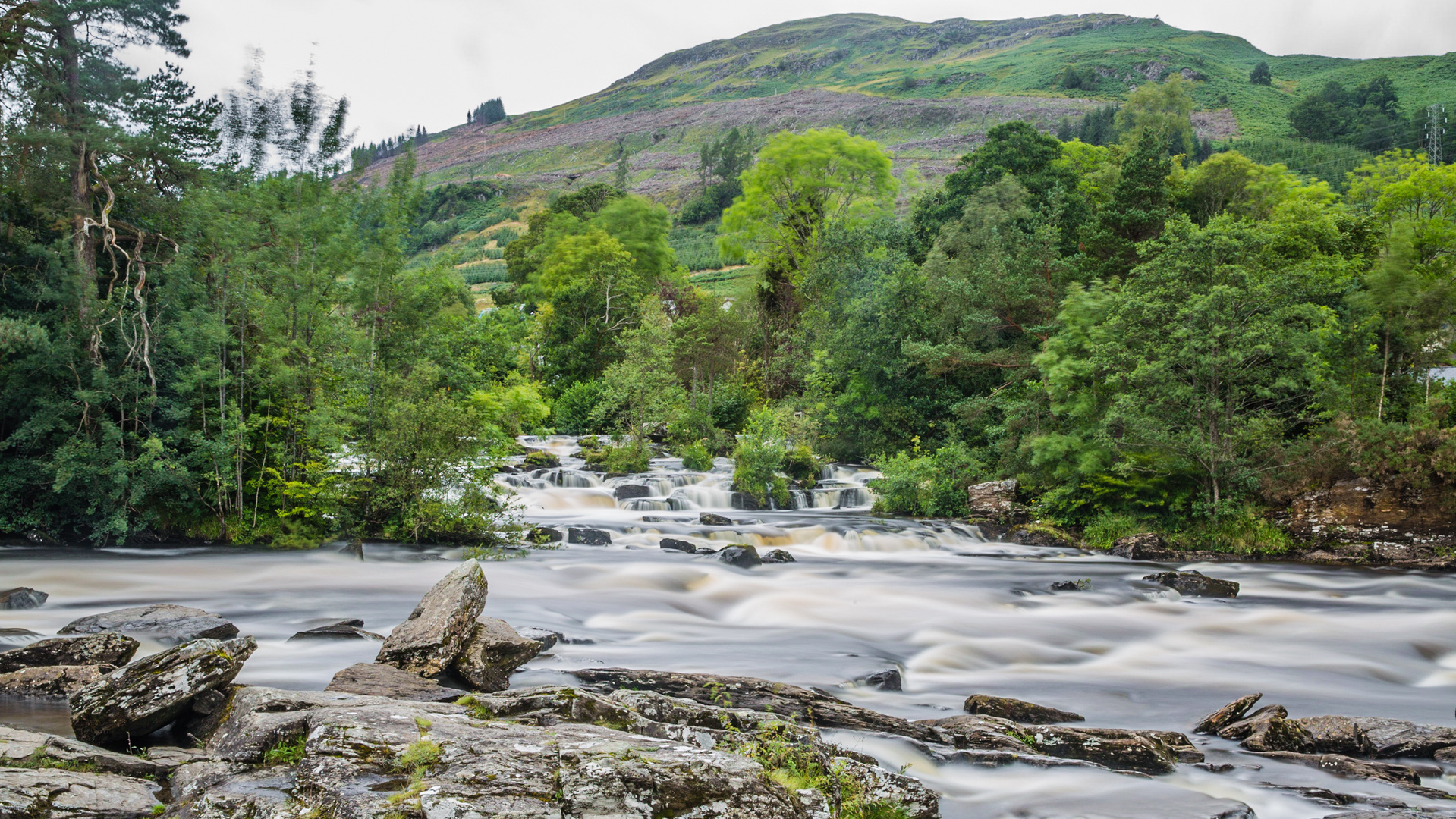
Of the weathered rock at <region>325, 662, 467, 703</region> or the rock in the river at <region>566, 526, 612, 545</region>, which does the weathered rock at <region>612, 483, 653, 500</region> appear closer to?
the rock in the river at <region>566, 526, 612, 545</region>

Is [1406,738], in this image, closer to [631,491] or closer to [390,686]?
[390,686]

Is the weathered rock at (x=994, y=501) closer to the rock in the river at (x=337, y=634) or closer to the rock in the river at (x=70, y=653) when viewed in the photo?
the rock in the river at (x=337, y=634)

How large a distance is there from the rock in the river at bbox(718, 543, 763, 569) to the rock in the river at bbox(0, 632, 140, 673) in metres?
10.7

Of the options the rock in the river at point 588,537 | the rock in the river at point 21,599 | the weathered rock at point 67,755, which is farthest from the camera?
the rock in the river at point 588,537

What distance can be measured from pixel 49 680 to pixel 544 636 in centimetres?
501

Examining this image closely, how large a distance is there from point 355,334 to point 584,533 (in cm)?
688

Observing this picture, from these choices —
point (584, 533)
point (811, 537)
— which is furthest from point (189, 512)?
point (811, 537)

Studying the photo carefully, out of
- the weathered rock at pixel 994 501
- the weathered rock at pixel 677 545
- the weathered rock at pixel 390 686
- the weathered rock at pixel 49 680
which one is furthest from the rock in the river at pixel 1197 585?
the weathered rock at pixel 49 680

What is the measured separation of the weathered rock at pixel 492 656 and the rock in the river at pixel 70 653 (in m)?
3.49

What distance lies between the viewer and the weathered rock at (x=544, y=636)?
10.6 m

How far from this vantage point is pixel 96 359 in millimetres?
16719

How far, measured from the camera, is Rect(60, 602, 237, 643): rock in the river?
10078 mm

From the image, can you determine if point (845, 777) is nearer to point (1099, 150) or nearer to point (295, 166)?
point (295, 166)

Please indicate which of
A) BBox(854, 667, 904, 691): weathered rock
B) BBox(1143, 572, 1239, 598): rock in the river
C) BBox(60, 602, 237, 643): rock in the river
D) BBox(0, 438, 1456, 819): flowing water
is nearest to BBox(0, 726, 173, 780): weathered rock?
BBox(0, 438, 1456, 819): flowing water
